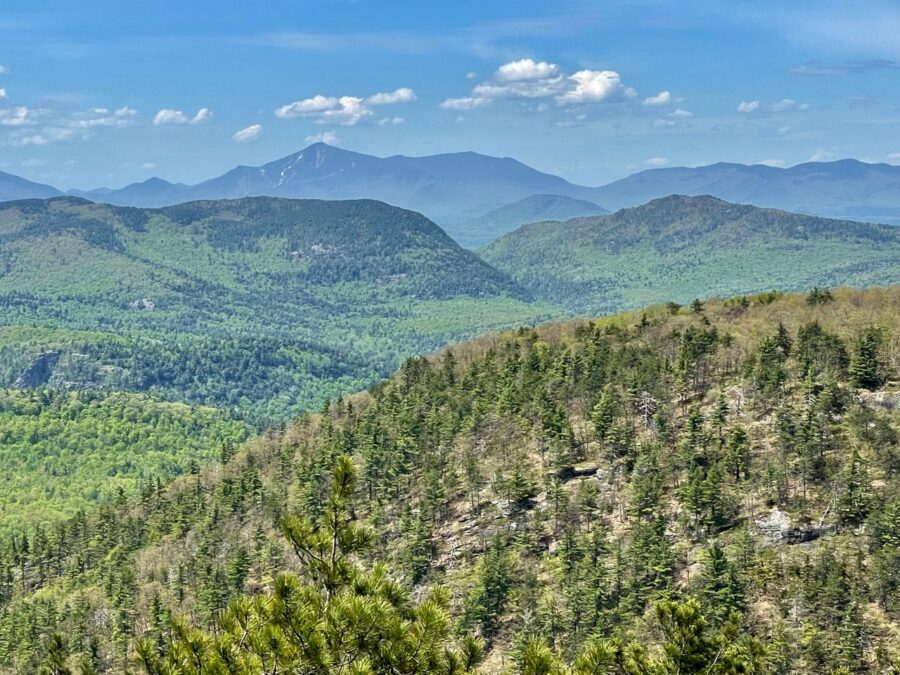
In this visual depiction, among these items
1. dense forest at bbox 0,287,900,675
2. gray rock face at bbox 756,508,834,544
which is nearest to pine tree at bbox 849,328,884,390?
dense forest at bbox 0,287,900,675

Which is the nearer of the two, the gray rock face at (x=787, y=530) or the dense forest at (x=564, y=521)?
the dense forest at (x=564, y=521)

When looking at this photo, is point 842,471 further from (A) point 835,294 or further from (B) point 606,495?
(A) point 835,294

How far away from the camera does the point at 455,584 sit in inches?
3760

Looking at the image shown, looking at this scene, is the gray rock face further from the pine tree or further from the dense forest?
the pine tree

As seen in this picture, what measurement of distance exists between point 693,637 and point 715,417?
7870 centimetres

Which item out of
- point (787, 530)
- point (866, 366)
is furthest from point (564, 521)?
point (866, 366)

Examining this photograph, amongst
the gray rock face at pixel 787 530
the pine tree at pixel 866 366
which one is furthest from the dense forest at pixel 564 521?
the pine tree at pixel 866 366

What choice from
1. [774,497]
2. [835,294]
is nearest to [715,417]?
[774,497]

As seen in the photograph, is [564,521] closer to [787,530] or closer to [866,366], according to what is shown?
[787,530]

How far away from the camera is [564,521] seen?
101062 millimetres

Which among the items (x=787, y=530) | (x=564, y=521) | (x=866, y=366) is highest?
(x=866, y=366)

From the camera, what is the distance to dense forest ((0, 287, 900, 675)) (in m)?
26.3

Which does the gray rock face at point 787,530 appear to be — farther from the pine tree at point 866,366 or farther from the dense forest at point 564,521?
the pine tree at point 866,366

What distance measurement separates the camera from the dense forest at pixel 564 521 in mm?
26344
